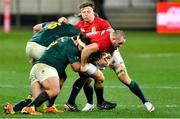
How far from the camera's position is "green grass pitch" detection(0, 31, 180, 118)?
15812 millimetres

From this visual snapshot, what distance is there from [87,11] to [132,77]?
6.38 m

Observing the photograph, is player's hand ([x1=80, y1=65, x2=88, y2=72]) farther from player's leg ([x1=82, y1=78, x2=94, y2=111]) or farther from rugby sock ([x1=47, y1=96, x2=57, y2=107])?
player's leg ([x1=82, y1=78, x2=94, y2=111])

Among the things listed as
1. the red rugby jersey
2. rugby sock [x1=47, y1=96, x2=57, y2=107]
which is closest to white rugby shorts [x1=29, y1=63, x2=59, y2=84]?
rugby sock [x1=47, y1=96, x2=57, y2=107]

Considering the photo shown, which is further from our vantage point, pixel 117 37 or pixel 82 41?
pixel 82 41

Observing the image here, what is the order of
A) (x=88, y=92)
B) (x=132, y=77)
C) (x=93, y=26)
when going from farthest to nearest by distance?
(x=132, y=77)
(x=93, y=26)
(x=88, y=92)

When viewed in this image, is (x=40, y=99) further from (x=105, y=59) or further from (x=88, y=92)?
(x=88, y=92)

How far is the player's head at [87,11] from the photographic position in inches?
633

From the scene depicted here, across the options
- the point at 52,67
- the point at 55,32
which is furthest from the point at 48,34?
the point at 52,67

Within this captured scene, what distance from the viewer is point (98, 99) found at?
16.3 metres

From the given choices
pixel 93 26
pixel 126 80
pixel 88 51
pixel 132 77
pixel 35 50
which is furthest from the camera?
pixel 132 77

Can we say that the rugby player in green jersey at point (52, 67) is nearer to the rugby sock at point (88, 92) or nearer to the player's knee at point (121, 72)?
the player's knee at point (121, 72)

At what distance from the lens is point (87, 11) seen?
53.2 ft

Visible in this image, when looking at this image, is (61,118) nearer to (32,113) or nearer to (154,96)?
(32,113)

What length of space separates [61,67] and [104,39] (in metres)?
0.84
